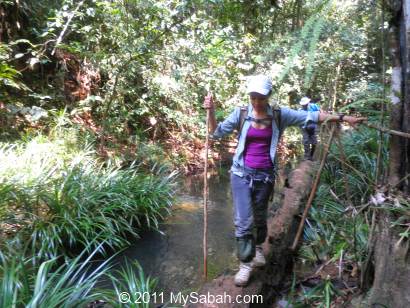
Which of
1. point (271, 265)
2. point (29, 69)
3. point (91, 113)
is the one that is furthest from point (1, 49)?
point (271, 265)

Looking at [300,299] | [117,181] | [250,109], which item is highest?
[250,109]

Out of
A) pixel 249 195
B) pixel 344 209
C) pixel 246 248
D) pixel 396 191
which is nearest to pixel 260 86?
pixel 249 195

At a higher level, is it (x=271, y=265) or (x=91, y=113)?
(x=91, y=113)

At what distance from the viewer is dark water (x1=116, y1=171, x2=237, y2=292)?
196 inches

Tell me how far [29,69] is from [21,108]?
7.16 feet

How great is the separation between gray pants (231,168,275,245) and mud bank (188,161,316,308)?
0.50 m

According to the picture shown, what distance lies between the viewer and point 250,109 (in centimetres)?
364

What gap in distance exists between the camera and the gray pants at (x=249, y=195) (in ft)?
11.9

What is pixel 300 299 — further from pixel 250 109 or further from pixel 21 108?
pixel 21 108

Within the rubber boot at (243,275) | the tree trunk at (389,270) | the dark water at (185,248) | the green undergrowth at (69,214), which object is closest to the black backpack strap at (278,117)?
the tree trunk at (389,270)

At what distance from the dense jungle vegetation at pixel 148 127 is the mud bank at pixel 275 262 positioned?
0.26 m

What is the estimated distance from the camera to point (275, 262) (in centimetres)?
417

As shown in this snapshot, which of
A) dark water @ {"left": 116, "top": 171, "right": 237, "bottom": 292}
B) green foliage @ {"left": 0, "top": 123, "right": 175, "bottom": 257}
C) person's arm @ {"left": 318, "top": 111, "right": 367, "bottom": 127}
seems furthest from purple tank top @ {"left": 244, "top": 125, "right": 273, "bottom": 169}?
green foliage @ {"left": 0, "top": 123, "right": 175, "bottom": 257}

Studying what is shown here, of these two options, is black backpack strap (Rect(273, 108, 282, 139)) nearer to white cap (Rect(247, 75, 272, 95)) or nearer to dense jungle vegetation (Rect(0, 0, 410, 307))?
white cap (Rect(247, 75, 272, 95))
